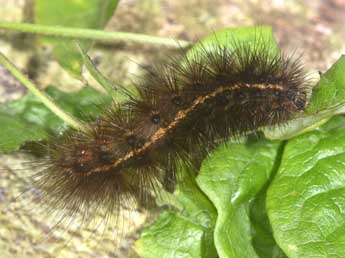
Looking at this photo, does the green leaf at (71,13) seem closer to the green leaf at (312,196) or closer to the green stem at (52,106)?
the green stem at (52,106)

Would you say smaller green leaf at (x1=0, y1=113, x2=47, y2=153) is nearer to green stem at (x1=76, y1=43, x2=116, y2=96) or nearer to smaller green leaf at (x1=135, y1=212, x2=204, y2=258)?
green stem at (x1=76, y1=43, x2=116, y2=96)

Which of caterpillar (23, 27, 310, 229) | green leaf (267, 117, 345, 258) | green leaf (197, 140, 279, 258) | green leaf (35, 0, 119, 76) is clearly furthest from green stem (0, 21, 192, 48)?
green leaf (267, 117, 345, 258)

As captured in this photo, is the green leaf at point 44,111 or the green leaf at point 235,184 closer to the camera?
the green leaf at point 235,184

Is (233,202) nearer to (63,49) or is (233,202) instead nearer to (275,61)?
(275,61)

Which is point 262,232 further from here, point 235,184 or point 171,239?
point 171,239

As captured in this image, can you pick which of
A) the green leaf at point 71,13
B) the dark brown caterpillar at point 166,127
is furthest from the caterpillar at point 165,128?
the green leaf at point 71,13

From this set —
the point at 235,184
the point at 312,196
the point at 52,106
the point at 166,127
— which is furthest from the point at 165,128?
the point at 312,196
